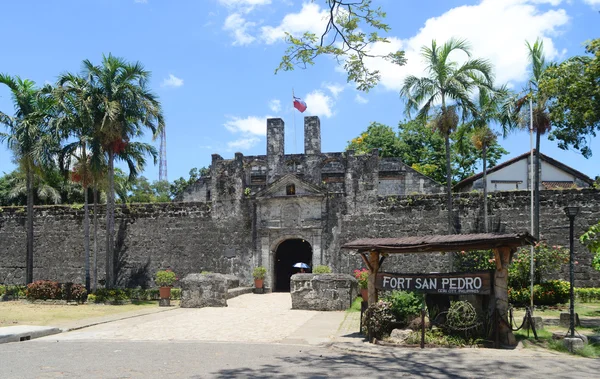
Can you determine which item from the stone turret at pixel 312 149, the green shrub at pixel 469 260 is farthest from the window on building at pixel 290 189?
the green shrub at pixel 469 260

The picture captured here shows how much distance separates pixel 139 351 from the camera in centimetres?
970

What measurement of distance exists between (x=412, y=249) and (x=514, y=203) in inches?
441

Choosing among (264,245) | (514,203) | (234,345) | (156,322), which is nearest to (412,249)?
(234,345)

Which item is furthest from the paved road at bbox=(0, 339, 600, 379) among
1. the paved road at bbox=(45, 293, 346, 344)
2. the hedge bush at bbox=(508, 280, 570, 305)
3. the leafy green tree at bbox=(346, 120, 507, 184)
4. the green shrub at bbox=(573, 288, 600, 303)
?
the leafy green tree at bbox=(346, 120, 507, 184)

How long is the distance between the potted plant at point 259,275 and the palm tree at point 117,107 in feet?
18.5

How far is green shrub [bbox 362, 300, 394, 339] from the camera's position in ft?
34.8

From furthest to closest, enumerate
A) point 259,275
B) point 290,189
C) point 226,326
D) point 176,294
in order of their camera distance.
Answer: point 290,189 < point 259,275 < point 176,294 < point 226,326

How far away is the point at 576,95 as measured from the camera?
12328mm

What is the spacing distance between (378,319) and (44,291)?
14214mm

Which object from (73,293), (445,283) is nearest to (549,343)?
(445,283)

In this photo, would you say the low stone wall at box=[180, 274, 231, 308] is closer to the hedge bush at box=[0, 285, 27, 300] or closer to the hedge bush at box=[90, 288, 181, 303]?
the hedge bush at box=[90, 288, 181, 303]

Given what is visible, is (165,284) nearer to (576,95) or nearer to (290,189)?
(290,189)

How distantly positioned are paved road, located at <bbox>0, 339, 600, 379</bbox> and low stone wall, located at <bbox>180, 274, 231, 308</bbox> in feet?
23.9

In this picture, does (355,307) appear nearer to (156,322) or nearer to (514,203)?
(156,322)
